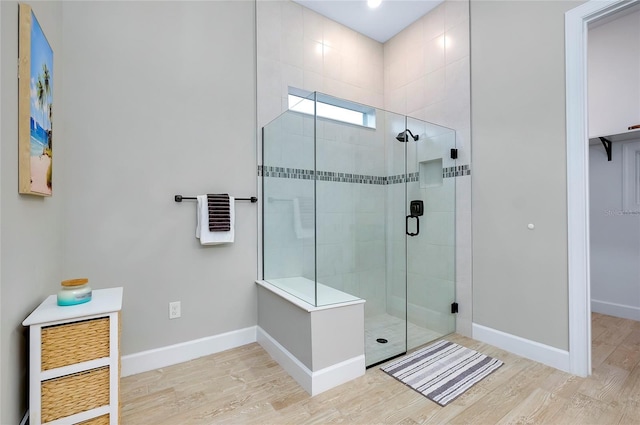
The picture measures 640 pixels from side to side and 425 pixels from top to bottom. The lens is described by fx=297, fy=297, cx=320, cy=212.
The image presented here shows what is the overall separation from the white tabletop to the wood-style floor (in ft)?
2.15

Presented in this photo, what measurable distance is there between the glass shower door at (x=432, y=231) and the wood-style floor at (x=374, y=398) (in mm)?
637

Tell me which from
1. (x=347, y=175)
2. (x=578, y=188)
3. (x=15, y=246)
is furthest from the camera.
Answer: (x=347, y=175)

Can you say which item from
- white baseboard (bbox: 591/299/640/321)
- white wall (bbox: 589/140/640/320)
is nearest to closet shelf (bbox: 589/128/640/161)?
white wall (bbox: 589/140/640/320)

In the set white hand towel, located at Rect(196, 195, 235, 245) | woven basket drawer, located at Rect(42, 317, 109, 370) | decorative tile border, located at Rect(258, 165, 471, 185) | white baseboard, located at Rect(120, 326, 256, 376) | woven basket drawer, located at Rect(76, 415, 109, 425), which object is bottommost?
white baseboard, located at Rect(120, 326, 256, 376)

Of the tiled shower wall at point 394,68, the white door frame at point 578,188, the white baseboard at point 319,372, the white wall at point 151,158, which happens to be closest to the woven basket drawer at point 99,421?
the white wall at point 151,158

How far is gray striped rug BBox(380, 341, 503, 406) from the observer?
1773mm

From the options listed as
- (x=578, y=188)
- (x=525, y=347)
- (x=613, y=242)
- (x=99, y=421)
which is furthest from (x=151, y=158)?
(x=613, y=242)

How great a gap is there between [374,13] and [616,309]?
12.3 feet

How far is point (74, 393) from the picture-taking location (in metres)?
1.31

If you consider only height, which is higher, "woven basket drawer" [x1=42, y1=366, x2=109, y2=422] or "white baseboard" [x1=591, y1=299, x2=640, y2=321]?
"woven basket drawer" [x1=42, y1=366, x2=109, y2=422]

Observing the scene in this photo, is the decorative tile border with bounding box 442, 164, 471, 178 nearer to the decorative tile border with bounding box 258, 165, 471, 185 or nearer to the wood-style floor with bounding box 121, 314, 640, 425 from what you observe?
the decorative tile border with bounding box 258, 165, 471, 185

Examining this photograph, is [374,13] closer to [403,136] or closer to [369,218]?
[403,136]

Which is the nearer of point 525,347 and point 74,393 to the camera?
point 74,393

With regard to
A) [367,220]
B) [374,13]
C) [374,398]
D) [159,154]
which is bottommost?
[374,398]
